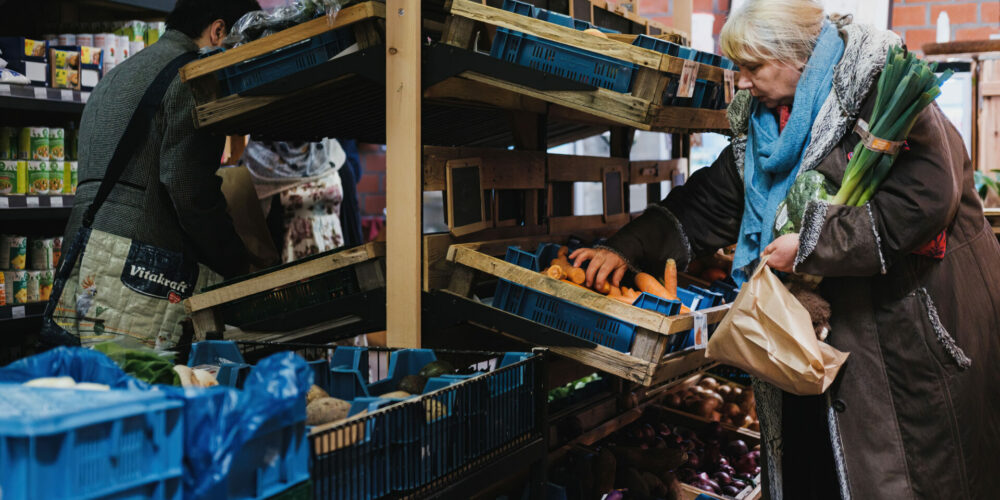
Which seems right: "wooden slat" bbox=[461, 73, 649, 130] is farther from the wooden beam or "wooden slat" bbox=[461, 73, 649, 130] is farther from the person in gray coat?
the wooden beam

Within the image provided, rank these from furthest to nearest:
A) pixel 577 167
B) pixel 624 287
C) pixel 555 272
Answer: pixel 577 167 → pixel 624 287 → pixel 555 272

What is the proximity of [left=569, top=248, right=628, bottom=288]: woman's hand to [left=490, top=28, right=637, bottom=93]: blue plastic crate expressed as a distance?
1.71ft

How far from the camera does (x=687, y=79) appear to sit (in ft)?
6.86

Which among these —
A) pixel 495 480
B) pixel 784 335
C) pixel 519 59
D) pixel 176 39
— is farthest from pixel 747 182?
pixel 176 39

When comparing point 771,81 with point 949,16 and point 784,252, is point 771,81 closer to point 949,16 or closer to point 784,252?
point 784,252

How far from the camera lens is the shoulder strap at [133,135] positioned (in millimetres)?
2549

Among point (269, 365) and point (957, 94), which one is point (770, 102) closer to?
point (269, 365)

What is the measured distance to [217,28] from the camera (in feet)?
9.14

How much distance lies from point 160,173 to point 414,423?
55.8 inches

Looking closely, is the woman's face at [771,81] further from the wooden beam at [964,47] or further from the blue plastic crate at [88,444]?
the wooden beam at [964,47]

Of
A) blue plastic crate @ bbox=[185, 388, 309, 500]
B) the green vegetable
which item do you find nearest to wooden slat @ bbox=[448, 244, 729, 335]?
the green vegetable

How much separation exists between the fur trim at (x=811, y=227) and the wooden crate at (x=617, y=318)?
12.0 inches

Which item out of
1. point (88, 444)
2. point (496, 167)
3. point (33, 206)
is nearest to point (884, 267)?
point (496, 167)

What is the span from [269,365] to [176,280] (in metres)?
1.59
